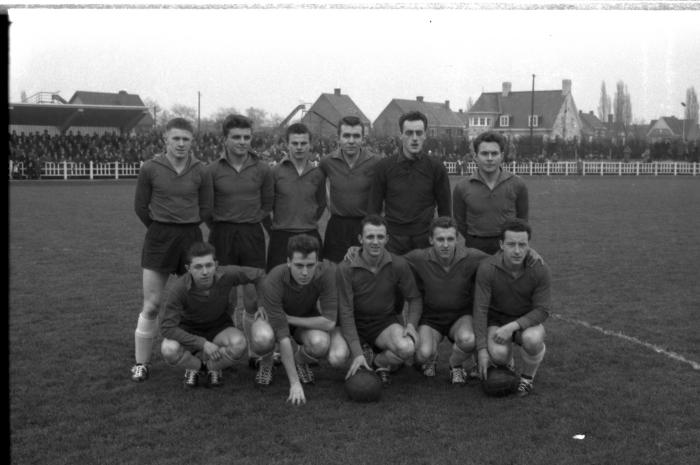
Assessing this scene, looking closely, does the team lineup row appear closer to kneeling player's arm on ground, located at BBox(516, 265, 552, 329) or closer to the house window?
kneeling player's arm on ground, located at BBox(516, 265, 552, 329)

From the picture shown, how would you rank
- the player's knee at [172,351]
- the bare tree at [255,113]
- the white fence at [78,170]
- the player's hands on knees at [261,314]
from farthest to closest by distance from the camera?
the white fence at [78,170] < the bare tree at [255,113] < the player's hands on knees at [261,314] < the player's knee at [172,351]

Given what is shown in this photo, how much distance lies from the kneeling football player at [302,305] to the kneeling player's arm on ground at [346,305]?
46 mm

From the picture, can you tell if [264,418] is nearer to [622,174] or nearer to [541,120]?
[622,174]

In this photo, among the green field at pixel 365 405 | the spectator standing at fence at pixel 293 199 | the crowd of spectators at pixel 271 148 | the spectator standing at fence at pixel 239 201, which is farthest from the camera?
Result: the crowd of spectators at pixel 271 148

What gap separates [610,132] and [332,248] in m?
63.7

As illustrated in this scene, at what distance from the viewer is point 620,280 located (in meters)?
8.98

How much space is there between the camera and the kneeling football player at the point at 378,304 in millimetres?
5129

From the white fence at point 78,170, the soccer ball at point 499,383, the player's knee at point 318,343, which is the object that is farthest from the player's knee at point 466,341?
the white fence at point 78,170

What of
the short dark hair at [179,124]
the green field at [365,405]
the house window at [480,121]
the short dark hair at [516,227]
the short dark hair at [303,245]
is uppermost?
the house window at [480,121]

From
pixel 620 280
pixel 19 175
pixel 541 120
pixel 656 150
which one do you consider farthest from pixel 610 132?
pixel 620 280

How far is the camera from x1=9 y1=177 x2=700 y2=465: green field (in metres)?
3.96

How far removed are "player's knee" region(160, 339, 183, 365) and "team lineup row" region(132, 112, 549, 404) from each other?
0.01m

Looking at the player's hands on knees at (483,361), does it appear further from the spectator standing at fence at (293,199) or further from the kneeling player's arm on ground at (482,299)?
the spectator standing at fence at (293,199)

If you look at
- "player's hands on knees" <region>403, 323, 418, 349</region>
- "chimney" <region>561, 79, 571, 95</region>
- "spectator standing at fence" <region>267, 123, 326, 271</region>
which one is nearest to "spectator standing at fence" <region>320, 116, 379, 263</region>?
"spectator standing at fence" <region>267, 123, 326, 271</region>
